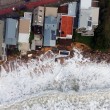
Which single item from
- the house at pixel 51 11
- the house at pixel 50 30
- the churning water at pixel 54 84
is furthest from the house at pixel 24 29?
the churning water at pixel 54 84

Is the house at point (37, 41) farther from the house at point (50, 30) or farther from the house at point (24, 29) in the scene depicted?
the house at point (24, 29)

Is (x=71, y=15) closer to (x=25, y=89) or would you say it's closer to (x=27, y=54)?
(x=27, y=54)

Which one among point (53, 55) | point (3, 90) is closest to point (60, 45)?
point (53, 55)

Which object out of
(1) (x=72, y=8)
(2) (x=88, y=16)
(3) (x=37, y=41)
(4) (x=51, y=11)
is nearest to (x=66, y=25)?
(1) (x=72, y=8)

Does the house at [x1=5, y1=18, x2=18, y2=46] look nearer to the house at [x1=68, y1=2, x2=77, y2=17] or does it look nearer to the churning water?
the churning water

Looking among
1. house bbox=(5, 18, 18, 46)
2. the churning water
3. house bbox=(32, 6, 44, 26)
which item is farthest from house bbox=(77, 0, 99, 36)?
house bbox=(5, 18, 18, 46)
